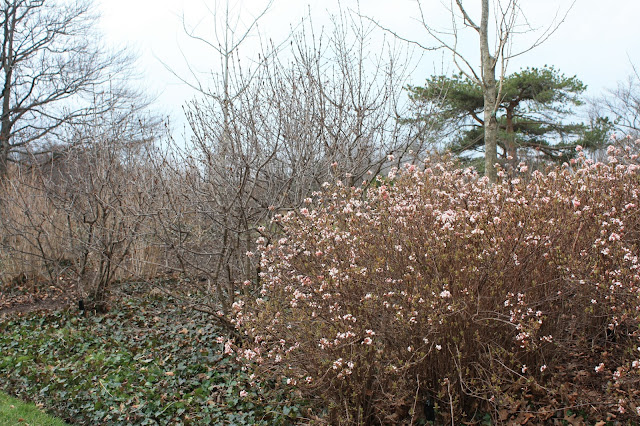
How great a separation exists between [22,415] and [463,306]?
3815 mm

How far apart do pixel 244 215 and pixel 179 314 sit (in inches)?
96.5

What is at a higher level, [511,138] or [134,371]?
[511,138]

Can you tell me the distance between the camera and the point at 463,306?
3145mm

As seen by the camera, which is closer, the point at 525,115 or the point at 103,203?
the point at 103,203

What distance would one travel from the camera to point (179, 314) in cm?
674

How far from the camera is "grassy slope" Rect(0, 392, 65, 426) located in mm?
4336

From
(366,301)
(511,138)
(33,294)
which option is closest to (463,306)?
(366,301)

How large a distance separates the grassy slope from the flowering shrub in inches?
82.8

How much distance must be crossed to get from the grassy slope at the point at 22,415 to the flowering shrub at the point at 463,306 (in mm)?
2103

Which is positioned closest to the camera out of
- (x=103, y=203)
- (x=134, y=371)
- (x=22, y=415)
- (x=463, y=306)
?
(x=463, y=306)

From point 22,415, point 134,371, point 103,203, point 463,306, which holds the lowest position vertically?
point 22,415

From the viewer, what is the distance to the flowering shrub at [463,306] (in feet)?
10.3

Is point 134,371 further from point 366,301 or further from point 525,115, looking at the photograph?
point 525,115

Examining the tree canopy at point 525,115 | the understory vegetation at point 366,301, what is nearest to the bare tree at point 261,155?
the understory vegetation at point 366,301
